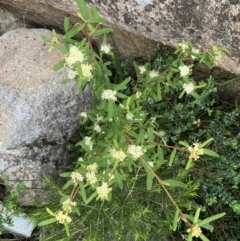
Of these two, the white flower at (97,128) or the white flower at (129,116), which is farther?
the white flower at (97,128)

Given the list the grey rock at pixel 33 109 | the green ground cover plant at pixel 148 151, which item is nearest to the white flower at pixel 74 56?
the green ground cover plant at pixel 148 151

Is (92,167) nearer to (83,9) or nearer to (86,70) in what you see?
(86,70)

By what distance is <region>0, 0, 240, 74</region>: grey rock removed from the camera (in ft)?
6.54

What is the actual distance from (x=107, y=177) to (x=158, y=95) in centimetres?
46

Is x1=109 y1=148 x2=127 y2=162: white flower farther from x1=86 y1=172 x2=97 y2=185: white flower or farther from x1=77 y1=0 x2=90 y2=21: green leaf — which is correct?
x1=77 y1=0 x2=90 y2=21: green leaf

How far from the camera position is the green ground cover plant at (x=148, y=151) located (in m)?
1.91

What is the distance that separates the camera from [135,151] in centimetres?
177

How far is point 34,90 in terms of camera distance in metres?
2.32

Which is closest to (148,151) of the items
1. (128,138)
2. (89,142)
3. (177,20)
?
(128,138)

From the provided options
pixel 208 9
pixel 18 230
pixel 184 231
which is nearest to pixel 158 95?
pixel 208 9

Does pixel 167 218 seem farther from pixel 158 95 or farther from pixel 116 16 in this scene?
pixel 116 16

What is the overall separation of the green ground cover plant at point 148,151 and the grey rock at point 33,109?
12cm

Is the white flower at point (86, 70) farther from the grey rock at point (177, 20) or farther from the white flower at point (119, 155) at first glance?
the grey rock at point (177, 20)

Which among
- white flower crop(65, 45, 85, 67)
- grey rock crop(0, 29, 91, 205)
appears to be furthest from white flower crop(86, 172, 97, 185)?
grey rock crop(0, 29, 91, 205)
